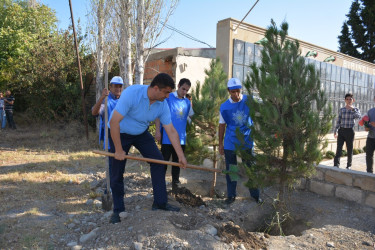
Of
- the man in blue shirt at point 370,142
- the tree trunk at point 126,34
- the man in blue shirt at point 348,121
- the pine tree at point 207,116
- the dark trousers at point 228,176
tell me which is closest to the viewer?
the dark trousers at point 228,176

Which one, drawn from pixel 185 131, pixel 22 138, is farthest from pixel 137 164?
pixel 22 138

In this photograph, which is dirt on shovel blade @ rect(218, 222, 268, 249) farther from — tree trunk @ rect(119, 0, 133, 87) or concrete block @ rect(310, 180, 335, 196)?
tree trunk @ rect(119, 0, 133, 87)

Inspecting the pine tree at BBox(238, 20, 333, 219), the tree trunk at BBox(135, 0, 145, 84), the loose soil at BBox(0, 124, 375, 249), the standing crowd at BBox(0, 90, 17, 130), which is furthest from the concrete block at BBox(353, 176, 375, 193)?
the standing crowd at BBox(0, 90, 17, 130)

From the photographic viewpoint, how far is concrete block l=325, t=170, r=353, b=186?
4273 millimetres

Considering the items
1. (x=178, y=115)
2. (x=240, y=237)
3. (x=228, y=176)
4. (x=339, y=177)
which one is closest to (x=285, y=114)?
(x=228, y=176)

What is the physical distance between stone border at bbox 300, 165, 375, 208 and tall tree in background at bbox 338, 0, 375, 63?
779 inches

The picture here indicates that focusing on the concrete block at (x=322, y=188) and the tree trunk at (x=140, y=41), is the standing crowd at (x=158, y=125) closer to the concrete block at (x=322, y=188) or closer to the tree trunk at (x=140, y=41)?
the concrete block at (x=322, y=188)

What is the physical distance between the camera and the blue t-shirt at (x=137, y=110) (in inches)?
120

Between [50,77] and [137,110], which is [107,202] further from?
[50,77]

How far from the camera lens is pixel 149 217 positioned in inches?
124

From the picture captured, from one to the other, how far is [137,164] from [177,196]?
2765 millimetres

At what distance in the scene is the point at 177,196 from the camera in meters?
4.14

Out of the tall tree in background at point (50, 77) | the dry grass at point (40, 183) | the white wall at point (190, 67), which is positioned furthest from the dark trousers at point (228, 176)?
the tall tree in background at point (50, 77)

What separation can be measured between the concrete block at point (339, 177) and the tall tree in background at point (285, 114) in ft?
4.19
